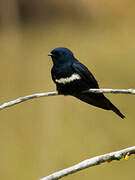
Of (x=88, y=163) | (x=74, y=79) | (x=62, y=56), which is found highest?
(x=62, y=56)

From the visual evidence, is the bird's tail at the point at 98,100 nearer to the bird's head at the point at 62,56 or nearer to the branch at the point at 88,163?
the bird's head at the point at 62,56

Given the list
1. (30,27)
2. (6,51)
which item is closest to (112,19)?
(30,27)

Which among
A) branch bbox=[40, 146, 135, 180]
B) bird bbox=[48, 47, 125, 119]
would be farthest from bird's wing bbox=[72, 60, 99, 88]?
branch bbox=[40, 146, 135, 180]

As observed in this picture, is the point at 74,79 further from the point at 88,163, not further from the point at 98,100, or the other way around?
the point at 88,163

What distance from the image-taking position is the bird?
2043 millimetres

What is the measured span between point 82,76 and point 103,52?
2.09m

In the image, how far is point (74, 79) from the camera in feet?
6.90

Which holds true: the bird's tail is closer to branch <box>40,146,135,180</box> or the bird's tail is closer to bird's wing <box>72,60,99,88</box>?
bird's wing <box>72,60,99,88</box>

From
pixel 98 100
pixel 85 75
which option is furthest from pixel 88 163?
pixel 85 75

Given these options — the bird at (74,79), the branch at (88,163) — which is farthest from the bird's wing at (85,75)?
the branch at (88,163)

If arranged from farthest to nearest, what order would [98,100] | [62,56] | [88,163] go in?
[62,56]
[98,100]
[88,163]

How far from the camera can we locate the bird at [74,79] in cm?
204

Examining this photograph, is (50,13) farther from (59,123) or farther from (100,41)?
(59,123)

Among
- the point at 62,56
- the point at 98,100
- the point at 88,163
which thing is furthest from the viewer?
the point at 62,56
